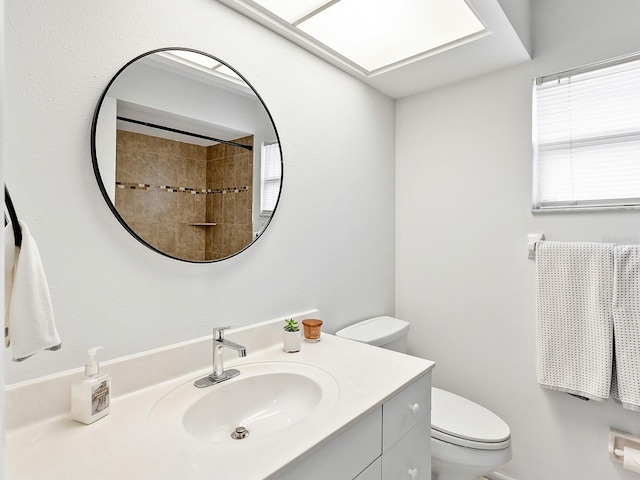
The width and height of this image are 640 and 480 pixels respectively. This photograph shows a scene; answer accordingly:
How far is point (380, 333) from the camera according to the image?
1.70 m

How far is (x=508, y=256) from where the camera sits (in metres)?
1.77

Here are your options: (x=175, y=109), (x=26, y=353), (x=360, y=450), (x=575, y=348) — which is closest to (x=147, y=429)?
(x=26, y=353)

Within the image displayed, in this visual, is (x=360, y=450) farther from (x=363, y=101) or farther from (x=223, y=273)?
(x=363, y=101)

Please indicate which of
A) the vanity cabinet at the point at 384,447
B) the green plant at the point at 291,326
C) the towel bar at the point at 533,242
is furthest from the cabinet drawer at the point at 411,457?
the towel bar at the point at 533,242

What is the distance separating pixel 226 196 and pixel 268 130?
1.05ft

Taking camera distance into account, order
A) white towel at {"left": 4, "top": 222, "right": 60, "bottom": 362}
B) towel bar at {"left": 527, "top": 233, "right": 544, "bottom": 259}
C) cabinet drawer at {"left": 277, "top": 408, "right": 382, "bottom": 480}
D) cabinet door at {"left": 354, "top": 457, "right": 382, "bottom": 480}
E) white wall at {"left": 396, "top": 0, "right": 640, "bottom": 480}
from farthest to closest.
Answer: towel bar at {"left": 527, "top": 233, "right": 544, "bottom": 259}, white wall at {"left": 396, "top": 0, "right": 640, "bottom": 480}, cabinet door at {"left": 354, "top": 457, "right": 382, "bottom": 480}, cabinet drawer at {"left": 277, "top": 408, "right": 382, "bottom": 480}, white towel at {"left": 4, "top": 222, "right": 60, "bottom": 362}

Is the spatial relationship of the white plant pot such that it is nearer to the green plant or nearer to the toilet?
the green plant

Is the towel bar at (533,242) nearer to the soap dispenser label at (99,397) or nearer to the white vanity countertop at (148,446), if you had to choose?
the white vanity countertop at (148,446)

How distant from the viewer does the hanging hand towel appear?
1.43 meters

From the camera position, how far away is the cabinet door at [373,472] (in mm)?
922

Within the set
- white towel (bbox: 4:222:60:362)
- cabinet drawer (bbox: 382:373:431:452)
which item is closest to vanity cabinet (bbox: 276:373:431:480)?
cabinet drawer (bbox: 382:373:431:452)

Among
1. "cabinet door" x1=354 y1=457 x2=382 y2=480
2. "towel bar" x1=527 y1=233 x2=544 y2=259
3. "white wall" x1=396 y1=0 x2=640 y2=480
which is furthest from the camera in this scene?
"towel bar" x1=527 y1=233 x2=544 y2=259

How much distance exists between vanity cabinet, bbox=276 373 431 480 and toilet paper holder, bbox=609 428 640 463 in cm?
87

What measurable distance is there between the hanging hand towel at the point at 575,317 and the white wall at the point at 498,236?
10 cm
